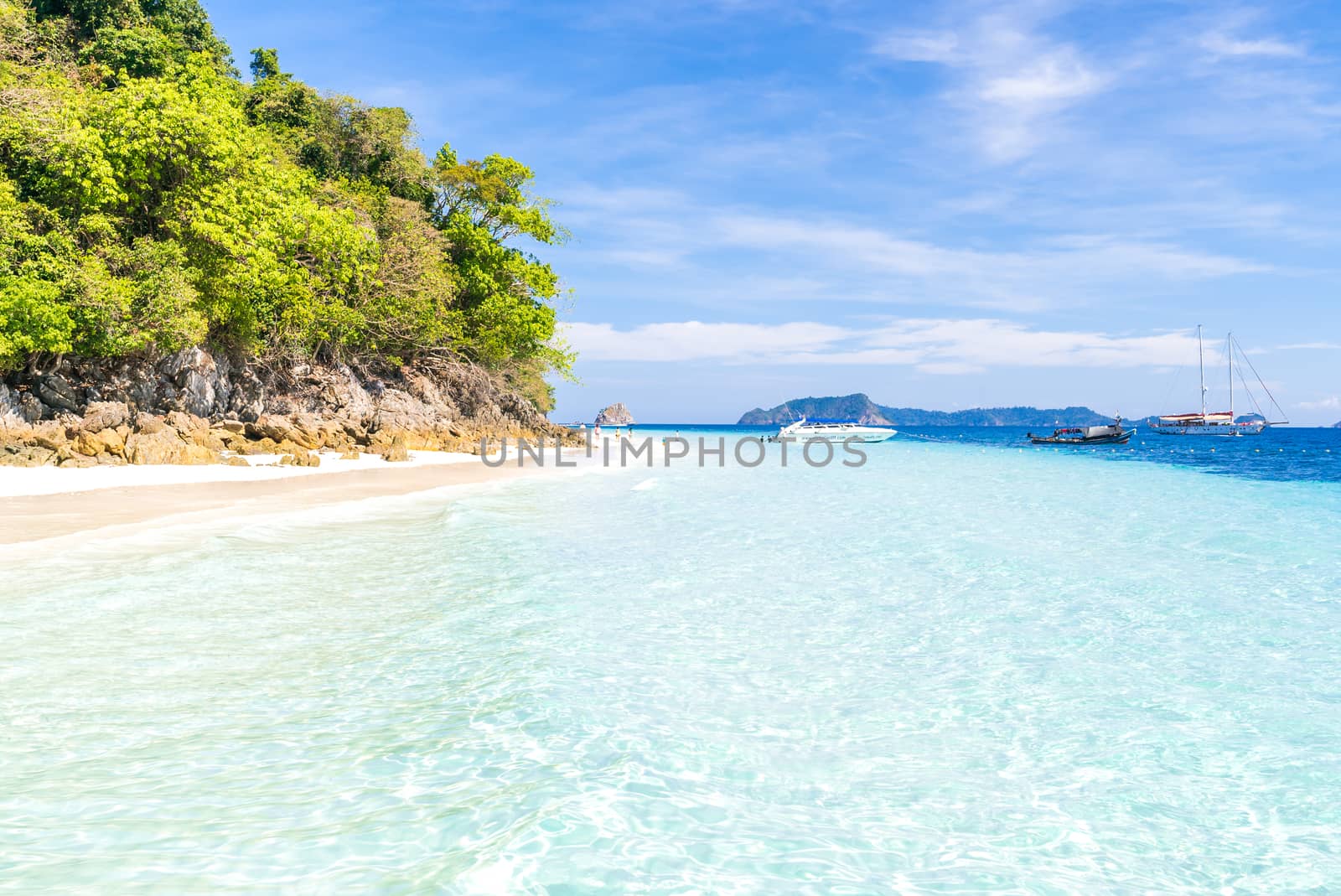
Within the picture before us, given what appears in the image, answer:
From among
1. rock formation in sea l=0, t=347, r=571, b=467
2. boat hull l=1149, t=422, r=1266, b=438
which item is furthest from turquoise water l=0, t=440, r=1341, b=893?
boat hull l=1149, t=422, r=1266, b=438

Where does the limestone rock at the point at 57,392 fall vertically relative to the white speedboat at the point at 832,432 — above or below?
above

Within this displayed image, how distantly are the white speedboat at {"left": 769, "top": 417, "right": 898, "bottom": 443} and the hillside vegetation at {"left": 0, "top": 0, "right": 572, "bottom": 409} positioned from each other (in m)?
29.6

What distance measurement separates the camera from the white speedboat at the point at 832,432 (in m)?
63.7

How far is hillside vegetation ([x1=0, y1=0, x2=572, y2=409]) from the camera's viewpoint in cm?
1844

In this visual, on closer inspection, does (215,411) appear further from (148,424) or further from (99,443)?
(99,443)

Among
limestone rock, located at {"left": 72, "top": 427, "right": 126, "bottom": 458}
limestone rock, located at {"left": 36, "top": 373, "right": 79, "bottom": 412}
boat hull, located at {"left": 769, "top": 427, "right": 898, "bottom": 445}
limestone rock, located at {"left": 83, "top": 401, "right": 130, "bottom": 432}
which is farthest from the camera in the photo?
boat hull, located at {"left": 769, "top": 427, "right": 898, "bottom": 445}

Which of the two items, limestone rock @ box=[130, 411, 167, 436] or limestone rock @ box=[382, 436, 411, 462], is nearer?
limestone rock @ box=[130, 411, 167, 436]

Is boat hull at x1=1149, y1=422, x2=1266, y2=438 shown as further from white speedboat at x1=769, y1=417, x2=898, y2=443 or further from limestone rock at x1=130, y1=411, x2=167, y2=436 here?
limestone rock at x1=130, y1=411, x2=167, y2=436

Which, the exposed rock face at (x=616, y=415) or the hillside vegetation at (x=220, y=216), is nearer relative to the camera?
the hillside vegetation at (x=220, y=216)

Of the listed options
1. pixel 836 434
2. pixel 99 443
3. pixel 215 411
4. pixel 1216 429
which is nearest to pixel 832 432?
pixel 836 434

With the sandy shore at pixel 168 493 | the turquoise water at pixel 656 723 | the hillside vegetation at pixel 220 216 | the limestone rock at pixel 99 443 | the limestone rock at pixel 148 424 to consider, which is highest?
the hillside vegetation at pixel 220 216

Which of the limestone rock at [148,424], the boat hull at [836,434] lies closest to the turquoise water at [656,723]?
the limestone rock at [148,424]

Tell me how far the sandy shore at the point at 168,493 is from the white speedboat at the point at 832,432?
45.4 metres

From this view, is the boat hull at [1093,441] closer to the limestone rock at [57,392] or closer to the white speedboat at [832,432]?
the white speedboat at [832,432]
